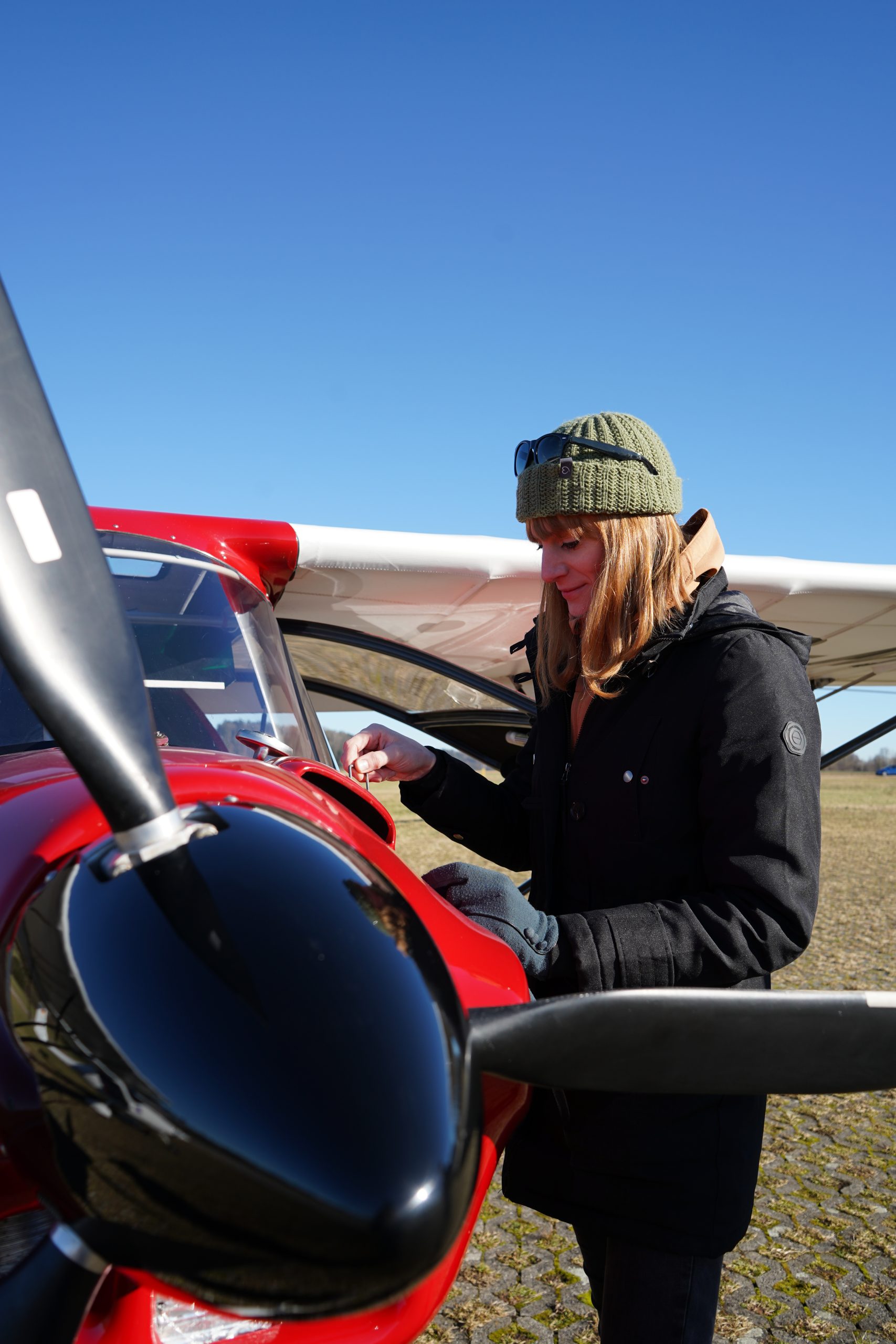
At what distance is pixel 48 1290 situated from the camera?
3.18 feet

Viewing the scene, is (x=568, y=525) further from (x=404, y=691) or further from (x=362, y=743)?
(x=404, y=691)

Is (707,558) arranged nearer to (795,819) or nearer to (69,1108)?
(795,819)

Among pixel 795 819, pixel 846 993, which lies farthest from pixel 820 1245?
pixel 846 993

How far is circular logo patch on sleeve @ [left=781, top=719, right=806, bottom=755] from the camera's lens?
1721 millimetres

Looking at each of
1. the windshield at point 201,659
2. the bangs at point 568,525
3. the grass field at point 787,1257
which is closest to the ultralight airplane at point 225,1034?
the windshield at point 201,659

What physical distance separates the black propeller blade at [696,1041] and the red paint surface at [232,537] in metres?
1.78

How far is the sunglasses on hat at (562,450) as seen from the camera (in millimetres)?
2000

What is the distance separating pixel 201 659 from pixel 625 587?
109cm

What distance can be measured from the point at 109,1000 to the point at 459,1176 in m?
0.36

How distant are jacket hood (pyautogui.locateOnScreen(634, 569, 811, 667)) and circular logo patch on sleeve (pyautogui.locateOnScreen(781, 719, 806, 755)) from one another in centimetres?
16

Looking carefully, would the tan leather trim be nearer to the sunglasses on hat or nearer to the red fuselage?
the sunglasses on hat

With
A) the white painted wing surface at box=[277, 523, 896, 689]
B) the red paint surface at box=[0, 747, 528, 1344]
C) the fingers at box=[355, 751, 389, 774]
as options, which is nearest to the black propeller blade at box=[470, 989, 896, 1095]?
the red paint surface at box=[0, 747, 528, 1344]

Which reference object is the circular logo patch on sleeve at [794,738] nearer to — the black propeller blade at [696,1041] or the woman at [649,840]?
the woman at [649,840]

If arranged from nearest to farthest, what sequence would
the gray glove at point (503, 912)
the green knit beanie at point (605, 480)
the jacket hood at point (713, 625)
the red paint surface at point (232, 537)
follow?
the gray glove at point (503, 912) < the jacket hood at point (713, 625) < the green knit beanie at point (605, 480) < the red paint surface at point (232, 537)
